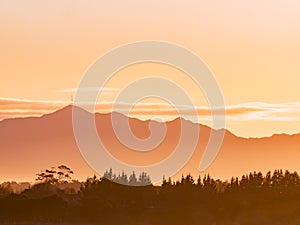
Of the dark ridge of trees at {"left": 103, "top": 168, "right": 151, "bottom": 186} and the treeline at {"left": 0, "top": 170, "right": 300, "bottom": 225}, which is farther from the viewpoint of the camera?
the dark ridge of trees at {"left": 103, "top": 168, "right": 151, "bottom": 186}

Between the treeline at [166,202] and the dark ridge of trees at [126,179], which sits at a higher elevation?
the dark ridge of trees at [126,179]

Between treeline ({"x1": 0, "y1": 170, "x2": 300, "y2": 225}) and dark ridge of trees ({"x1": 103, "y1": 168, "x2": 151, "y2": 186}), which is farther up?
dark ridge of trees ({"x1": 103, "y1": 168, "x2": 151, "y2": 186})

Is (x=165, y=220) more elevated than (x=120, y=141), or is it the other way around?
(x=120, y=141)

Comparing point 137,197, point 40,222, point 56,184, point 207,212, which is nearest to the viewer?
point 40,222

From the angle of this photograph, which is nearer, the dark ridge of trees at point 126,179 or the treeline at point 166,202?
the treeline at point 166,202

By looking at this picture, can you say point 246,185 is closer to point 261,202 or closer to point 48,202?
point 261,202

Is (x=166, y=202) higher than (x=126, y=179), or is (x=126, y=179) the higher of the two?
(x=126, y=179)

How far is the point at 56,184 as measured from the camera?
104750mm

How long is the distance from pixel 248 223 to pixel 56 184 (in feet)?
110

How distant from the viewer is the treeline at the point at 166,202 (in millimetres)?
80812

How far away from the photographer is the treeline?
8081 centimetres

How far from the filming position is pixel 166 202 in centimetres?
9012

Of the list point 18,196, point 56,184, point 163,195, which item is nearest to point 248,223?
point 163,195

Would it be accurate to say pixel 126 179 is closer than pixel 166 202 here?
No
